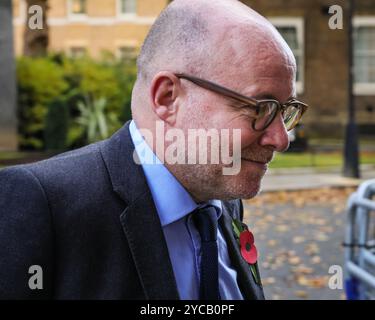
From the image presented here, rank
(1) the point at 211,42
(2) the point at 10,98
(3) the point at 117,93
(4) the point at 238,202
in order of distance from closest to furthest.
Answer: (1) the point at 211,42 → (4) the point at 238,202 → (2) the point at 10,98 → (3) the point at 117,93

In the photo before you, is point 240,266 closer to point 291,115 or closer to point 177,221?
point 177,221

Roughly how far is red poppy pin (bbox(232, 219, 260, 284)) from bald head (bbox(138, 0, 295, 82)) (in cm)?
43

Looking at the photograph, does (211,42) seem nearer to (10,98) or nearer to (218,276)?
(218,276)

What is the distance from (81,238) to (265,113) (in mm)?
431

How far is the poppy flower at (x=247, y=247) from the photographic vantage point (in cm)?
154

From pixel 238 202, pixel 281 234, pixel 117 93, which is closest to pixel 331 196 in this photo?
pixel 281 234

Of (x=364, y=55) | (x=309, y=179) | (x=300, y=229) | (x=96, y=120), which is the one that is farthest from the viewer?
(x=364, y=55)

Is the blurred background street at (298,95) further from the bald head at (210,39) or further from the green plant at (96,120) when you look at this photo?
the bald head at (210,39)

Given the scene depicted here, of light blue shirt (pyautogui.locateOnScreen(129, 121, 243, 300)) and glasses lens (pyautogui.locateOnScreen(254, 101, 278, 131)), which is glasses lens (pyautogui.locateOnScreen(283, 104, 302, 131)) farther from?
light blue shirt (pyautogui.locateOnScreen(129, 121, 243, 300))

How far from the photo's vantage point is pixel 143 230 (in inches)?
52.8

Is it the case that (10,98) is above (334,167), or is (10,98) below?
above

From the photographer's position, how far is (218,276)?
1431 mm

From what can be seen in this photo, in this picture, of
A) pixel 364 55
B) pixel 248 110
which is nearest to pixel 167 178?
pixel 248 110

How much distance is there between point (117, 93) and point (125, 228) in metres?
18.2
